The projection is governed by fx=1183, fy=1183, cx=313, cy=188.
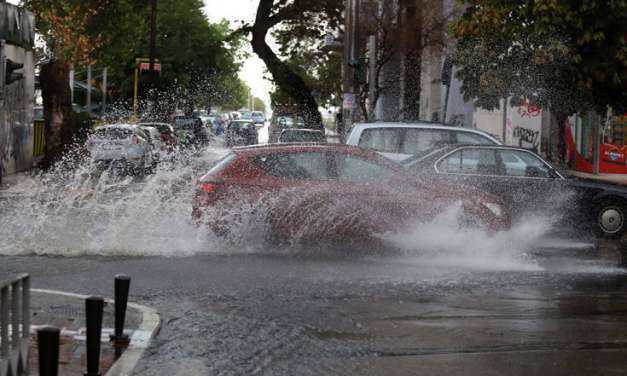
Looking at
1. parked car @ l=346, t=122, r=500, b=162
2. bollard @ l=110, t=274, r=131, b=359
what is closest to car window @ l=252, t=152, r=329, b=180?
parked car @ l=346, t=122, r=500, b=162

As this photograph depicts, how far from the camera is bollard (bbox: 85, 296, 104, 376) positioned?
725 cm

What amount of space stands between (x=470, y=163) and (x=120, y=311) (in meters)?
9.52

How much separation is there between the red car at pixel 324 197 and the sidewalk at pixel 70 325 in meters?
4.23

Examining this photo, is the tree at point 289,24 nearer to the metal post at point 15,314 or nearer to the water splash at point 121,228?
the water splash at point 121,228

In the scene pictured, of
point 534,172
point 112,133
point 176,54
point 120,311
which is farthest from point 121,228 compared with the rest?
point 176,54

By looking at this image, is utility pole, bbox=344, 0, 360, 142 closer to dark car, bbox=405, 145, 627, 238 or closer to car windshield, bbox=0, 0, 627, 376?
car windshield, bbox=0, 0, 627, 376

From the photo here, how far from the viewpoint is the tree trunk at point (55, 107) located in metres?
34.3

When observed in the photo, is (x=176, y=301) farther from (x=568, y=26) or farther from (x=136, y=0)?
(x=136, y=0)

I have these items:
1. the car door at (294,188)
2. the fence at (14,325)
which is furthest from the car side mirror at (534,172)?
the fence at (14,325)

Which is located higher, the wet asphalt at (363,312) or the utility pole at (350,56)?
the utility pole at (350,56)

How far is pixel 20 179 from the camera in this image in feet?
100

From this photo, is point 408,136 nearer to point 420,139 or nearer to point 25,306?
point 420,139

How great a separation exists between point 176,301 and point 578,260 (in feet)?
20.9

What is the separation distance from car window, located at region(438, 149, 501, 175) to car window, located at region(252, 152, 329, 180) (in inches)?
111
